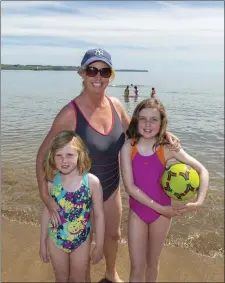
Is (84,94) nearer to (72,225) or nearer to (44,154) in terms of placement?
(44,154)

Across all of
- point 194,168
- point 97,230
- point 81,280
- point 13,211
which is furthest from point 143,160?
point 13,211

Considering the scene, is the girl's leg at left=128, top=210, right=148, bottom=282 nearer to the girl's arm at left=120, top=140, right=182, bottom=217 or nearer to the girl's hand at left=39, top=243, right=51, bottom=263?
the girl's arm at left=120, top=140, right=182, bottom=217

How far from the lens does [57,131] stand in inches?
151

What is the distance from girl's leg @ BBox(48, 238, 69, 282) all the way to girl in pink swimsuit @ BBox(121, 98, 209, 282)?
767 mm

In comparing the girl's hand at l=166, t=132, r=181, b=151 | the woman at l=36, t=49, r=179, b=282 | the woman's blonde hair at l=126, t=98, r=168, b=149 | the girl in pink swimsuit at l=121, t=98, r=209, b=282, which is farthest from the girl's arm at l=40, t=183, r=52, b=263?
the girl's hand at l=166, t=132, r=181, b=151

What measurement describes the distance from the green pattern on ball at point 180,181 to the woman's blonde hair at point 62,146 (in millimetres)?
912

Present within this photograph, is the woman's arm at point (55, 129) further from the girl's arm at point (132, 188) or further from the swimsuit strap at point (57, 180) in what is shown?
the girl's arm at point (132, 188)

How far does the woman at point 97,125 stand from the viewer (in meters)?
3.81

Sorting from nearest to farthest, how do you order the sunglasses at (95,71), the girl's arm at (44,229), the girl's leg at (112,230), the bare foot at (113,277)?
the girl's arm at (44,229) → the sunglasses at (95,71) → the girl's leg at (112,230) → the bare foot at (113,277)

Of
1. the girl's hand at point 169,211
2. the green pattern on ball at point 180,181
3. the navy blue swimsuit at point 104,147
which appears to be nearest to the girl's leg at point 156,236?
the girl's hand at point 169,211

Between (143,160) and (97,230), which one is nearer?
(97,230)

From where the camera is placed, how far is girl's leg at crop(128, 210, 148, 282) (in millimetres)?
3967

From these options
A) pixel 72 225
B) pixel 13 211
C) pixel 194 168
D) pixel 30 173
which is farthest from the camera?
pixel 30 173

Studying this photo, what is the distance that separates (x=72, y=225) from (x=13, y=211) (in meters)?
4.31
